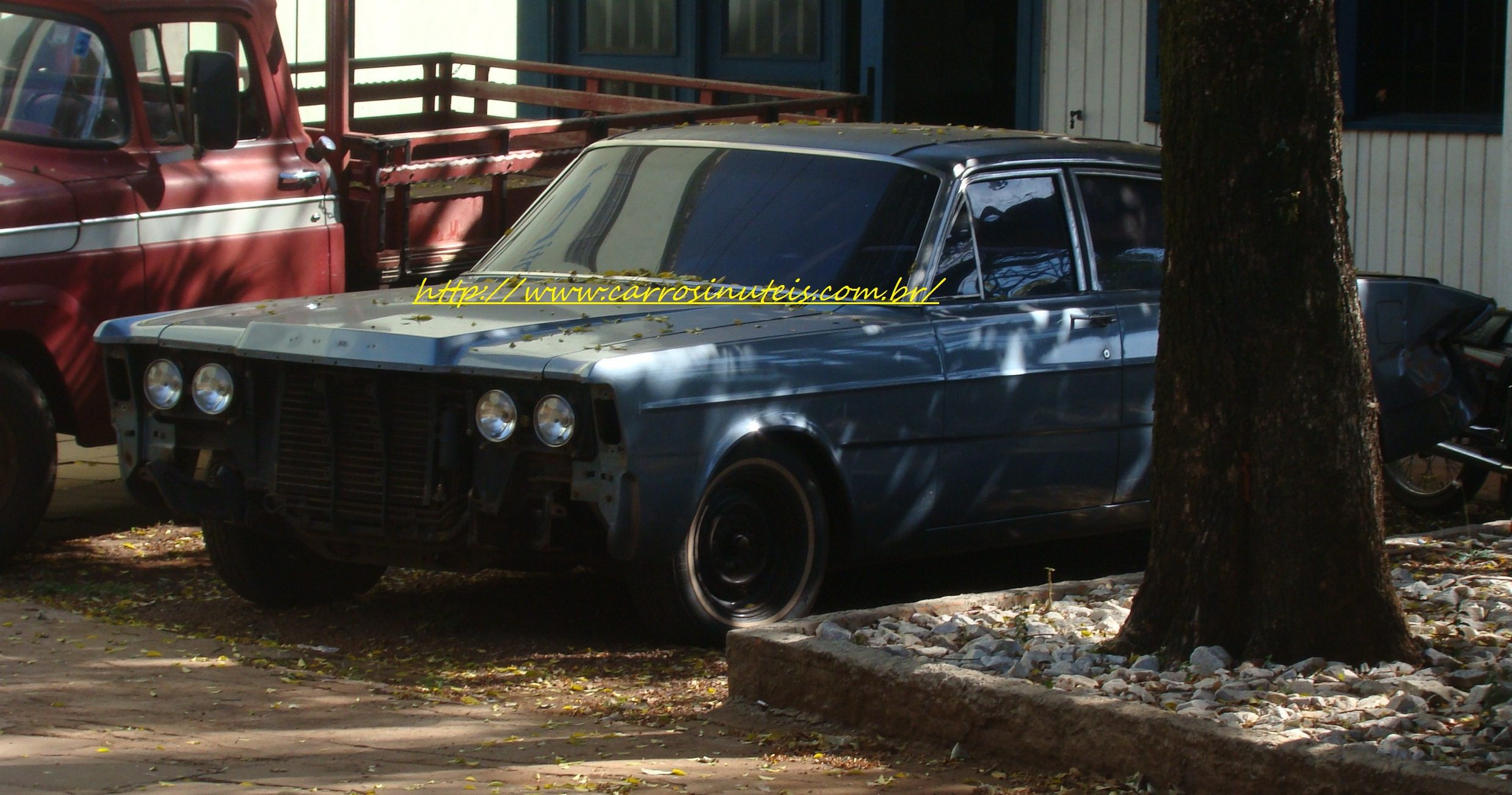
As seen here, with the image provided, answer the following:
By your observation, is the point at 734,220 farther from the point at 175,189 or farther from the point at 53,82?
the point at 53,82

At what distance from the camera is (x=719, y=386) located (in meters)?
5.59

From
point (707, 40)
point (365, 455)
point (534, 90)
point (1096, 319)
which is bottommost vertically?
point (365, 455)

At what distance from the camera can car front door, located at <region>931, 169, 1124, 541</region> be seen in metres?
6.32

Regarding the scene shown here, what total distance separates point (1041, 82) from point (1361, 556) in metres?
8.05

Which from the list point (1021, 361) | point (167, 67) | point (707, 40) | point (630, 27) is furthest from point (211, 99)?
point (630, 27)

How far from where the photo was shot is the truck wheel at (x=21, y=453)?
6.94 meters

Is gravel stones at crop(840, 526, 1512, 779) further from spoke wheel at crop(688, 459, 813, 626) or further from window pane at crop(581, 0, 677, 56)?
window pane at crop(581, 0, 677, 56)

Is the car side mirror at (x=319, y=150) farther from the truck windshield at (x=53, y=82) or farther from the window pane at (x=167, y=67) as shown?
the truck windshield at (x=53, y=82)

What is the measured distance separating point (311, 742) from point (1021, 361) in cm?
273

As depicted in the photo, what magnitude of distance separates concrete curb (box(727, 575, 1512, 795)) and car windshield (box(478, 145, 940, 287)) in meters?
1.31

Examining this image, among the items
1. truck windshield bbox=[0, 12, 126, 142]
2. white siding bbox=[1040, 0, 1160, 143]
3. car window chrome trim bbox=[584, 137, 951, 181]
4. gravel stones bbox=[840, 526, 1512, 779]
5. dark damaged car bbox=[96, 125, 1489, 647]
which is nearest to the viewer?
gravel stones bbox=[840, 526, 1512, 779]

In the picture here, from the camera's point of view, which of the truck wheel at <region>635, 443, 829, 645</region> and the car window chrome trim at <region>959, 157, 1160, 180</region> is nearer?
the truck wheel at <region>635, 443, 829, 645</region>

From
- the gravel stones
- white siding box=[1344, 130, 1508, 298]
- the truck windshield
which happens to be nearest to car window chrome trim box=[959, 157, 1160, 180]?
the gravel stones

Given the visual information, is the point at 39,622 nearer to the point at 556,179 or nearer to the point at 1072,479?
the point at 556,179
